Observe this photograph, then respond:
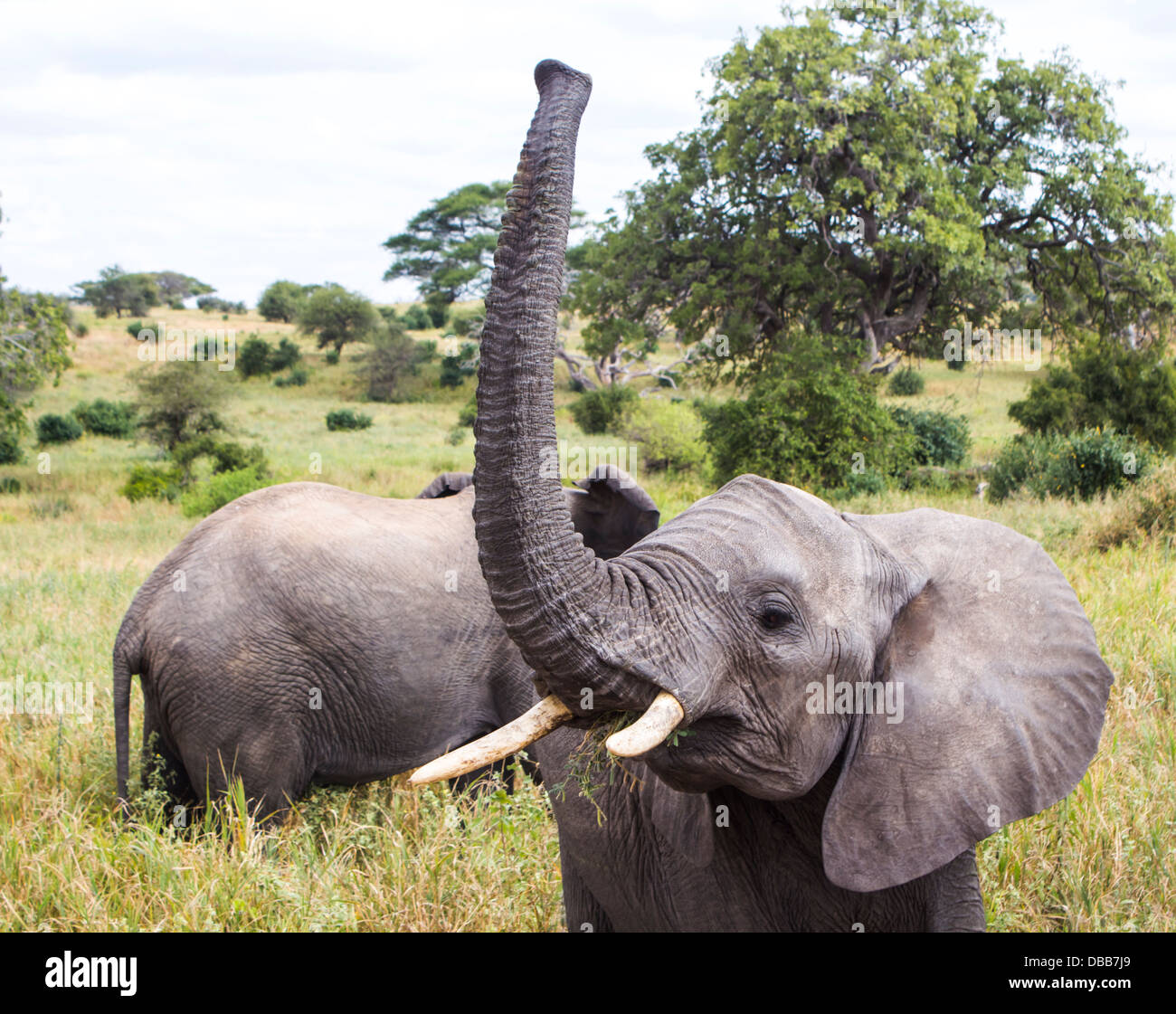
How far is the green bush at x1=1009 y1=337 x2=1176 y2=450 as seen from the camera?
66.5 feet

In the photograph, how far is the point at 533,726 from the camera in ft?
6.46

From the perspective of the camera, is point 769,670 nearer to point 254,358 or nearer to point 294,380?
point 294,380

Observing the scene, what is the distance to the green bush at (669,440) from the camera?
82.4 feet

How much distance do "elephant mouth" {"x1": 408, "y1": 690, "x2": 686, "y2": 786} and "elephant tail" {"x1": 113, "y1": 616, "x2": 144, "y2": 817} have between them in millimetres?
3233

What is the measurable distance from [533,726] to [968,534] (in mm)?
1193

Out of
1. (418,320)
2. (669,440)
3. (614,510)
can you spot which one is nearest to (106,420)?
(669,440)

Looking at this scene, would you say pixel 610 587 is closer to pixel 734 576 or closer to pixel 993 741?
pixel 734 576

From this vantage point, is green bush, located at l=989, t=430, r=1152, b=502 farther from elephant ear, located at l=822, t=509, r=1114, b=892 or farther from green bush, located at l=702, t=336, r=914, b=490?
elephant ear, located at l=822, t=509, r=1114, b=892

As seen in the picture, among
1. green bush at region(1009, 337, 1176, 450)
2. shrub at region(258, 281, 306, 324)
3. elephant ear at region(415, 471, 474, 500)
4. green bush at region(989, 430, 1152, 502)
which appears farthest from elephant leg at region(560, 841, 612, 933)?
shrub at region(258, 281, 306, 324)

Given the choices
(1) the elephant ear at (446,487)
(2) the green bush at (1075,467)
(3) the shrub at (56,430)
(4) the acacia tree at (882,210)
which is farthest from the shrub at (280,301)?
(1) the elephant ear at (446,487)

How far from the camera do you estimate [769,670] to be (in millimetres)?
2115

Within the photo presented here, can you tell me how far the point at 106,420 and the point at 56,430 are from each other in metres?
Result: 1.71
